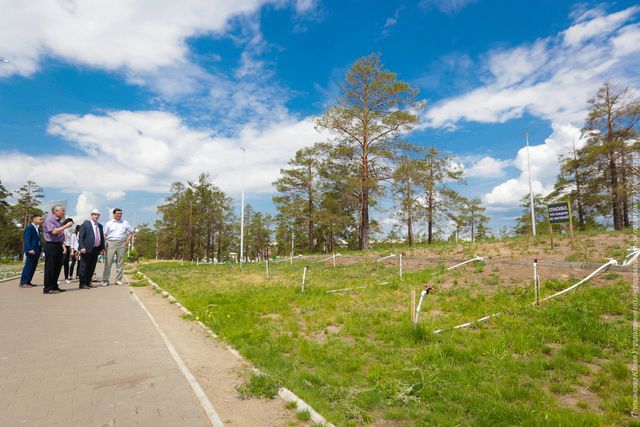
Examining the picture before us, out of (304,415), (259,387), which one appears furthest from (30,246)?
(304,415)

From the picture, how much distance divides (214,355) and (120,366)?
54.1 inches

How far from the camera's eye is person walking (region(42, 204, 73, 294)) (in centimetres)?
1051

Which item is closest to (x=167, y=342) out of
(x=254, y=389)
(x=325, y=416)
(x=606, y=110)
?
(x=254, y=389)

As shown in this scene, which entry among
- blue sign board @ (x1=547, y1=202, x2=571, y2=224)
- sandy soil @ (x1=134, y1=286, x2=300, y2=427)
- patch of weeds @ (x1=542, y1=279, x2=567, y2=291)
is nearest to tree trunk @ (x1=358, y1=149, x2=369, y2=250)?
blue sign board @ (x1=547, y1=202, x2=571, y2=224)

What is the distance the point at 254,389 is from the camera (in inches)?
176

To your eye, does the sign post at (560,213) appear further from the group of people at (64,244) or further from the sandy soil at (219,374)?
the group of people at (64,244)

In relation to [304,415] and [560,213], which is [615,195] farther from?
[304,415]

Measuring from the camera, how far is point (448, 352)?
5594 millimetres

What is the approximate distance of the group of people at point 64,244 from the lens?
10.7 m

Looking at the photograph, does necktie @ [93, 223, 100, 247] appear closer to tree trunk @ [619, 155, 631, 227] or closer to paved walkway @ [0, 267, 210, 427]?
paved walkway @ [0, 267, 210, 427]

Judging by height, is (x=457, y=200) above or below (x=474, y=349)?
above

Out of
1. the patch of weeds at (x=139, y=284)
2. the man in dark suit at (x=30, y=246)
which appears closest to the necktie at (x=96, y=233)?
the man in dark suit at (x=30, y=246)

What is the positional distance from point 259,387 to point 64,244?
11168mm

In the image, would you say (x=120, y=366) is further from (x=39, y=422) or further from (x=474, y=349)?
(x=474, y=349)
